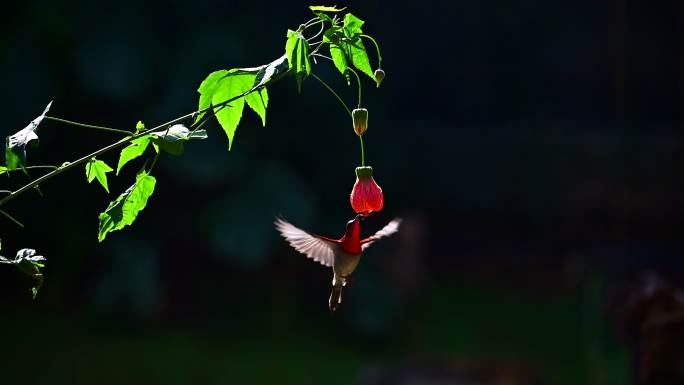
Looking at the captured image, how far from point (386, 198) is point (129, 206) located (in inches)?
152

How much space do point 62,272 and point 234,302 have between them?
920 mm

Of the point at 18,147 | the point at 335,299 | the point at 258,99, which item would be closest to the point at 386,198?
the point at 335,299

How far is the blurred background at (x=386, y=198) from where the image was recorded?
3.90 meters

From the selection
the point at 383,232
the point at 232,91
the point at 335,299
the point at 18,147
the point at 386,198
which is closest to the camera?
the point at 18,147

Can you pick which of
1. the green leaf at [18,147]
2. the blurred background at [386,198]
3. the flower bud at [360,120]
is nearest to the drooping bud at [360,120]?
A: the flower bud at [360,120]

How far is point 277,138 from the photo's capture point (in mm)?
4184

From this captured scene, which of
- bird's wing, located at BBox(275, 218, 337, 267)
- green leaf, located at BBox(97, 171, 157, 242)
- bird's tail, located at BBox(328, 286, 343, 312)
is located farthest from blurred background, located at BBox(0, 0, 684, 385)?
green leaf, located at BBox(97, 171, 157, 242)

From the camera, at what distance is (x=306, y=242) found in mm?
1028

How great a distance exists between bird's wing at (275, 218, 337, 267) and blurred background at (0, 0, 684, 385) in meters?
2.66

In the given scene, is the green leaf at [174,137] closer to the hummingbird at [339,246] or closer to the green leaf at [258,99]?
the green leaf at [258,99]

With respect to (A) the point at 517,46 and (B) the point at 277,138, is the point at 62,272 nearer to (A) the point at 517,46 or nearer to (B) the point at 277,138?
(B) the point at 277,138

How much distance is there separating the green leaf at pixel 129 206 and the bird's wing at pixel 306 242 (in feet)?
0.67

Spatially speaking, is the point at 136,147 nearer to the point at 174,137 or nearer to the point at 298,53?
the point at 174,137

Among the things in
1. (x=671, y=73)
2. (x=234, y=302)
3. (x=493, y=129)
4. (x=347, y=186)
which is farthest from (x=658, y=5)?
(x=234, y=302)
